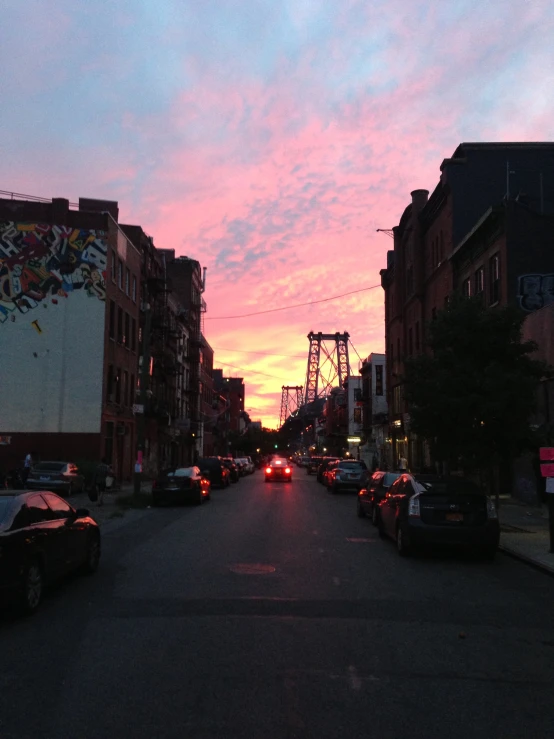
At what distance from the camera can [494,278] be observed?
27781 mm

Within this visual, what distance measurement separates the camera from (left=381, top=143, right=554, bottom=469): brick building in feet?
85.1

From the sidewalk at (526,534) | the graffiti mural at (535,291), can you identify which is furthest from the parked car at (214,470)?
the graffiti mural at (535,291)

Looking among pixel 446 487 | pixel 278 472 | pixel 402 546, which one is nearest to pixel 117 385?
pixel 278 472

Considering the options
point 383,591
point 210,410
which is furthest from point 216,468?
point 210,410

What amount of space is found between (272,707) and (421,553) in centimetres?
881

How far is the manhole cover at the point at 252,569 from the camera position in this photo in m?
11.1

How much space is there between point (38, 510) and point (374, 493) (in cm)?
1114

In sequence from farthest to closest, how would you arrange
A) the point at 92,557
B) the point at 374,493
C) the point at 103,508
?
1. the point at 103,508
2. the point at 374,493
3. the point at 92,557

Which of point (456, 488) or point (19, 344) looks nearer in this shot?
point (456, 488)

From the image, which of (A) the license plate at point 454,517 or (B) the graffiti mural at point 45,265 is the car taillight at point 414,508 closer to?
(A) the license plate at point 454,517

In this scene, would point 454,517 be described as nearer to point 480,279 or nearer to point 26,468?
point 480,279

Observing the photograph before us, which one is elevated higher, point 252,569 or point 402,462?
point 402,462

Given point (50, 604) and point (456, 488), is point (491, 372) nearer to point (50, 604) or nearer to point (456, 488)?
point (456, 488)

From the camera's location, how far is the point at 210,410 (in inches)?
3317
